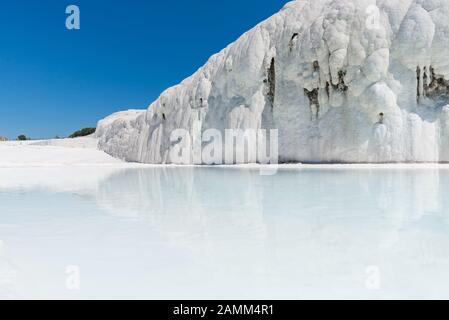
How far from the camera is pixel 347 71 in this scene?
582 inches

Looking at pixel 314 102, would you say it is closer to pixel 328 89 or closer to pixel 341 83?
pixel 328 89

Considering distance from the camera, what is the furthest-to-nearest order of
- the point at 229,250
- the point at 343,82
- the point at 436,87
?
1. the point at 343,82
2. the point at 436,87
3. the point at 229,250

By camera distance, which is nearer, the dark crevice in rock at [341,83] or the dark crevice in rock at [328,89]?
the dark crevice in rock at [341,83]

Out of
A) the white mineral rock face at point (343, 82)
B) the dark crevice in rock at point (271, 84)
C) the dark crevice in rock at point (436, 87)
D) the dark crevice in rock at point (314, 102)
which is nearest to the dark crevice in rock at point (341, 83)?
the white mineral rock face at point (343, 82)

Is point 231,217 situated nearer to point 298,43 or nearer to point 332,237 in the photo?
point 332,237

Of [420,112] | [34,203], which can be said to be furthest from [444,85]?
[34,203]

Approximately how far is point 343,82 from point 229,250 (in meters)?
13.6

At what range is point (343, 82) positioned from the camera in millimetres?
14930

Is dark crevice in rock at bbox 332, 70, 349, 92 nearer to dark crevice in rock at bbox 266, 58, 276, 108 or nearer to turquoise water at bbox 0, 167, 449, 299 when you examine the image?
dark crevice in rock at bbox 266, 58, 276, 108

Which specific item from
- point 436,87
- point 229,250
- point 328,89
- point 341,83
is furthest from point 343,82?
point 229,250

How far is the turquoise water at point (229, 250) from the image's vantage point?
1973 millimetres

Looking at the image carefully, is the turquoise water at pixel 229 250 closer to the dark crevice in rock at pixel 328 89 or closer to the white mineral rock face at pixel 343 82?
the white mineral rock face at pixel 343 82

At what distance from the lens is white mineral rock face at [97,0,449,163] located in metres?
13.6

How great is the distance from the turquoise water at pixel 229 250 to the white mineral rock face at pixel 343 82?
9838 millimetres
